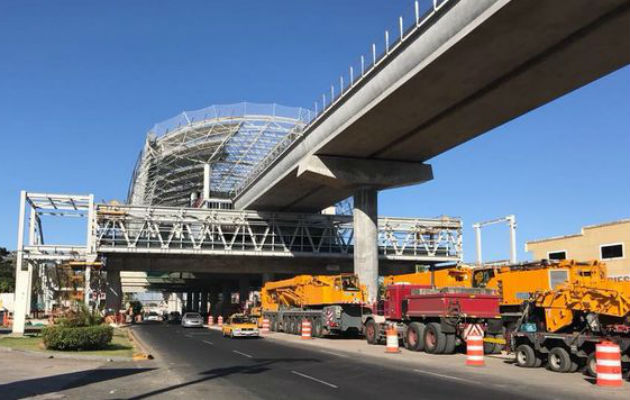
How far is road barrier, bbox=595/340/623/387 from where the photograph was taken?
14.7 metres

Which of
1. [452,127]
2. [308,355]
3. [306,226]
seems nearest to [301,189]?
[306,226]

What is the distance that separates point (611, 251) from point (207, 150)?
46.1m

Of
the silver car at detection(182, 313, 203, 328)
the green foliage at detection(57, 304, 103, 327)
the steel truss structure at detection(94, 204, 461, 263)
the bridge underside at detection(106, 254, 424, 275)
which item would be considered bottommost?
the silver car at detection(182, 313, 203, 328)

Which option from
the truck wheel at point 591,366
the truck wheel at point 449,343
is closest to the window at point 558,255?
the truck wheel at point 449,343

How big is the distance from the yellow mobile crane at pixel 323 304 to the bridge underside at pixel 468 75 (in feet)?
29.3

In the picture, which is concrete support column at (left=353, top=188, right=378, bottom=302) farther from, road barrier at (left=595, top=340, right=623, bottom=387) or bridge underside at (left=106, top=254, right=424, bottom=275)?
road barrier at (left=595, top=340, right=623, bottom=387)

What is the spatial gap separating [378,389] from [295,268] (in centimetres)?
5337

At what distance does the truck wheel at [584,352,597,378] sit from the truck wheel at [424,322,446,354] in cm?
708

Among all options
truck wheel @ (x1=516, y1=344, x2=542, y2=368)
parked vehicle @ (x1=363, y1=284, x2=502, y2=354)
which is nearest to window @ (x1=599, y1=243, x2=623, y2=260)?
parked vehicle @ (x1=363, y1=284, x2=502, y2=354)

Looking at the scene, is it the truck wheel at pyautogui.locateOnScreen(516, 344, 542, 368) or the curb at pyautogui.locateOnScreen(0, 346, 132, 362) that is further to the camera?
the curb at pyautogui.locateOnScreen(0, 346, 132, 362)

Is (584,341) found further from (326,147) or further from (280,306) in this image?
(280,306)

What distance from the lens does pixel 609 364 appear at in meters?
14.7

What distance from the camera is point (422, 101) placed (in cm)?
3206

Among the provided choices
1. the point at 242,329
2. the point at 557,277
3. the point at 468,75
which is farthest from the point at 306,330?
the point at 468,75
